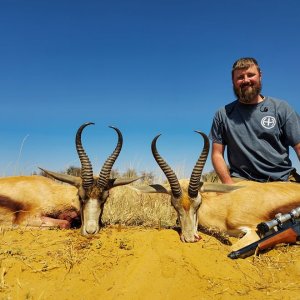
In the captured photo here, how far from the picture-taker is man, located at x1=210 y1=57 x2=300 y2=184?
274 inches

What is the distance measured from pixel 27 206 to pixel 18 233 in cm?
143

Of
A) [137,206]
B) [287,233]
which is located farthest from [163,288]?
[137,206]

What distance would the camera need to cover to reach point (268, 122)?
7.00 meters

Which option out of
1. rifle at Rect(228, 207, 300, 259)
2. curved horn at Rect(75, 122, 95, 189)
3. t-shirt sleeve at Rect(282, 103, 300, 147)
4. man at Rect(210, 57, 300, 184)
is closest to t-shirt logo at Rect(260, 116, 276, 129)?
man at Rect(210, 57, 300, 184)

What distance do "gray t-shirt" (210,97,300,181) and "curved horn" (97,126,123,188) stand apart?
2.26 m

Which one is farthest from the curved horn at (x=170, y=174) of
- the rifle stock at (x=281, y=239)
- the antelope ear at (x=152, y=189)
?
the rifle stock at (x=281, y=239)

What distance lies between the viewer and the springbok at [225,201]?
542 cm

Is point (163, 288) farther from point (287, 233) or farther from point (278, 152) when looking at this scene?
point (278, 152)

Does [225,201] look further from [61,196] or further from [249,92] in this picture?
[61,196]

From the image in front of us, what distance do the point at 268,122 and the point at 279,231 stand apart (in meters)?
2.67

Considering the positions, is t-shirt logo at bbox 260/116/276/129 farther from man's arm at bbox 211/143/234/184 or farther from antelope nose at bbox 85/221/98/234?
antelope nose at bbox 85/221/98/234

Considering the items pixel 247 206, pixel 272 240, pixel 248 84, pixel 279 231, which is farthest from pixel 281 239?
pixel 248 84

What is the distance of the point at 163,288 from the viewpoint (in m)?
3.57

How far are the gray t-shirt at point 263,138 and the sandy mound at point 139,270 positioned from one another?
238 centimetres
